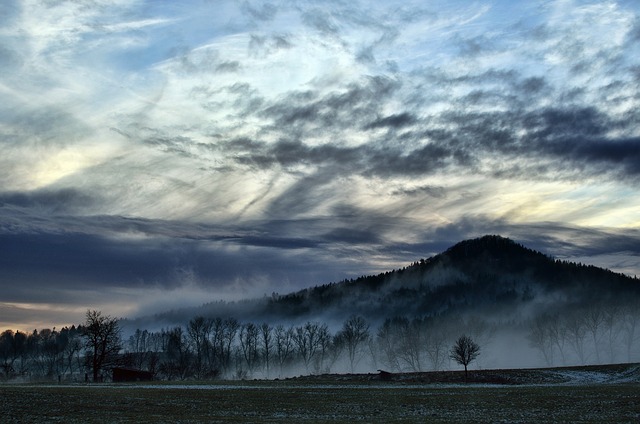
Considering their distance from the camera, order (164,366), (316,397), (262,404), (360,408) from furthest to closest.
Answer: (164,366) → (316,397) → (262,404) → (360,408)

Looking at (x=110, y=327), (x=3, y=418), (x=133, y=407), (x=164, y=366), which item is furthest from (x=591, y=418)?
(x=164, y=366)

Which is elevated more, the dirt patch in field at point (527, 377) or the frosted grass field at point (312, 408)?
the frosted grass field at point (312, 408)

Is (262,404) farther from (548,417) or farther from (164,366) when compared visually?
(164,366)

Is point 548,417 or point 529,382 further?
point 529,382

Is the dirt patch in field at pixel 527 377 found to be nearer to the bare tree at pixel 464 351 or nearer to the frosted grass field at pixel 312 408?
the bare tree at pixel 464 351

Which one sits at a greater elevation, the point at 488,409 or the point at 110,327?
the point at 110,327

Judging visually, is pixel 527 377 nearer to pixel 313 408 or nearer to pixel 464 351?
pixel 464 351

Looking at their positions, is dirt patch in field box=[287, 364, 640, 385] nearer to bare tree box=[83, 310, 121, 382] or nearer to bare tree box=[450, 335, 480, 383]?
bare tree box=[450, 335, 480, 383]

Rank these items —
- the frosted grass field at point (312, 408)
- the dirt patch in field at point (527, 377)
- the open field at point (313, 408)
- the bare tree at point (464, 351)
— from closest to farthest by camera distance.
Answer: the frosted grass field at point (312, 408), the open field at point (313, 408), the dirt patch in field at point (527, 377), the bare tree at point (464, 351)

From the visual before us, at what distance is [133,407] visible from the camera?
144 ft

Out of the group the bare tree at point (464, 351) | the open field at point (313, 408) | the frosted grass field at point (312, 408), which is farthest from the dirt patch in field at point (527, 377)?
the open field at point (313, 408)

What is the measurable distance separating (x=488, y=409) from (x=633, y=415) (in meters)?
9.84

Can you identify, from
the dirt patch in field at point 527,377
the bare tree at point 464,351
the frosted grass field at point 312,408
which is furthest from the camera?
the bare tree at point 464,351

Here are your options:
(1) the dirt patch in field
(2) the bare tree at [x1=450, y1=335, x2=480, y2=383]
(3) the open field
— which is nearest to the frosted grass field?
(3) the open field
